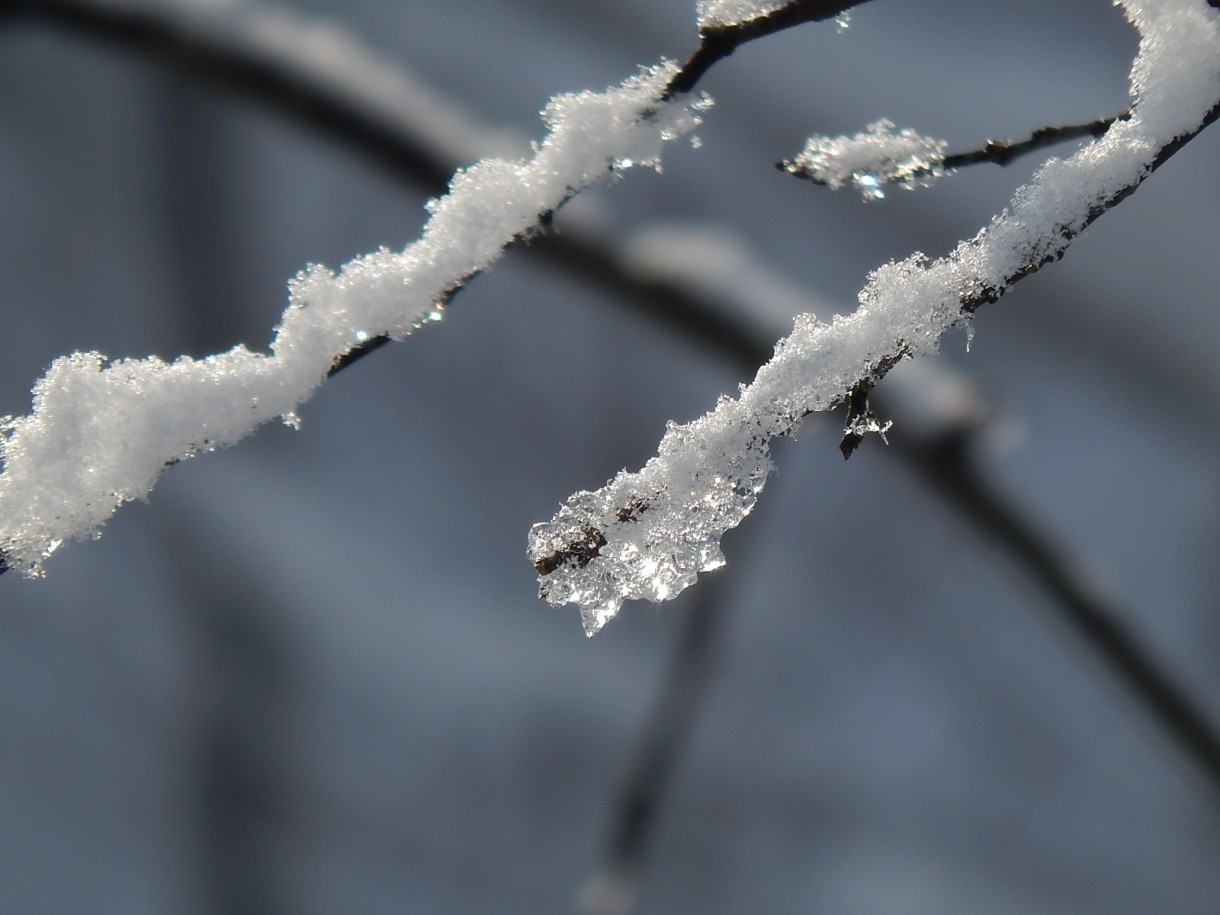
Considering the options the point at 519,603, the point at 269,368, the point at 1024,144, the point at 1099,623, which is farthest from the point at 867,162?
the point at 519,603

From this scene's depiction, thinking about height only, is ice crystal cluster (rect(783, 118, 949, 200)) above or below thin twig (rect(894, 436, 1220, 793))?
below

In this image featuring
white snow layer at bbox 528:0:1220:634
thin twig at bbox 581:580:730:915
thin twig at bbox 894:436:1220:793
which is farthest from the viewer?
thin twig at bbox 581:580:730:915

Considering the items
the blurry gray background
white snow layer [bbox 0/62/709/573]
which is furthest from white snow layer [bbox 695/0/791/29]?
the blurry gray background

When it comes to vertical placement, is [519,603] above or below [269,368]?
above

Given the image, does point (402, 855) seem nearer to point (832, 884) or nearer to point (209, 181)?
point (832, 884)

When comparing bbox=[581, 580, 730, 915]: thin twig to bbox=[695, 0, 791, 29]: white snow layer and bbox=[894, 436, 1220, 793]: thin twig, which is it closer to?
bbox=[894, 436, 1220, 793]: thin twig

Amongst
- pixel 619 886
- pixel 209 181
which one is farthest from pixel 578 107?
pixel 209 181

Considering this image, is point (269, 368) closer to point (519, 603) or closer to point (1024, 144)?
point (1024, 144)
